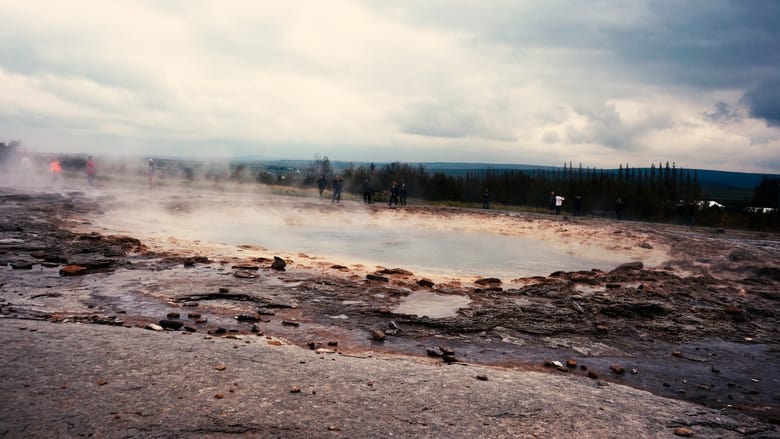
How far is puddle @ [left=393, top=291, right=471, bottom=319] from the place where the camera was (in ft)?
25.4

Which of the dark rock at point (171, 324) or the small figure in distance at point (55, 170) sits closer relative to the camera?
the dark rock at point (171, 324)

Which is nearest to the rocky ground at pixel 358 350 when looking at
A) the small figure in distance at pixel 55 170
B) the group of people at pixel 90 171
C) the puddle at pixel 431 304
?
the puddle at pixel 431 304

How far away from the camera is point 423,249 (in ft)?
50.4

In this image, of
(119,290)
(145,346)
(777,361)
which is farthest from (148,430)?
(777,361)

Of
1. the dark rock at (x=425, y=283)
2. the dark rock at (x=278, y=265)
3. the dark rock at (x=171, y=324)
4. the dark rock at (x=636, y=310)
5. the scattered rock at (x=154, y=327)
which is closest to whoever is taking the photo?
the scattered rock at (x=154, y=327)

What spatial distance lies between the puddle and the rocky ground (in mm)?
129

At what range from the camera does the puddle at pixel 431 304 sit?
25.4 ft

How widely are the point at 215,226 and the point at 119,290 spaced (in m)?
9.66

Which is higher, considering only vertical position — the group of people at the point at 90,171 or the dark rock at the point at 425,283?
the group of people at the point at 90,171

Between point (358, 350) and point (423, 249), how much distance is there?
9.51 meters

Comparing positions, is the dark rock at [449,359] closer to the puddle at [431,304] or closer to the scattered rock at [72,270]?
the puddle at [431,304]

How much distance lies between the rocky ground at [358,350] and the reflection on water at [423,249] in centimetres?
144

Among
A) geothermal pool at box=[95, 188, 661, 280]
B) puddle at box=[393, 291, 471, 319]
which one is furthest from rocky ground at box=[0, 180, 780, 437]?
geothermal pool at box=[95, 188, 661, 280]

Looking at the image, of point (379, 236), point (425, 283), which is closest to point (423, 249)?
point (379, 236)
